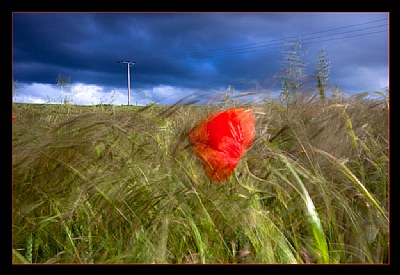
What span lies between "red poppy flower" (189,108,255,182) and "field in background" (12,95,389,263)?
0.02m

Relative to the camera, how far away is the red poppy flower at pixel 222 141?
0.96 m

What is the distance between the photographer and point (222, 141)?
98cm

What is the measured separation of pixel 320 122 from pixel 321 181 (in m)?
0.36

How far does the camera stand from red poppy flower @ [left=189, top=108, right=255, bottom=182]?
958mm

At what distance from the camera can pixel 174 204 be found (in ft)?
2.88

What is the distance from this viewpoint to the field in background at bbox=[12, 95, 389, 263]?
2.75 ft

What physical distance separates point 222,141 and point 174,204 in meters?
0.21

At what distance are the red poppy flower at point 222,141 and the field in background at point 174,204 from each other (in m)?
0.02

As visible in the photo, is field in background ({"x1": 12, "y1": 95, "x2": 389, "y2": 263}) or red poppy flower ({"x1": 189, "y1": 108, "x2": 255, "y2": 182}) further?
red poppy flower ({"x1": 189, "y1": 108, "x2": 255, "y2": 182})

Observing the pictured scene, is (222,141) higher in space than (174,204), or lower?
higher

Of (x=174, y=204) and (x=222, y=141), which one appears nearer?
(x=174, y=204)

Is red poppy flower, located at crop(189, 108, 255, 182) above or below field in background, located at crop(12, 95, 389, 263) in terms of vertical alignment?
above

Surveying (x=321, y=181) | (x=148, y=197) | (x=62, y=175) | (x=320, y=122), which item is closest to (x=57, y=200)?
(x=62, y=175)
